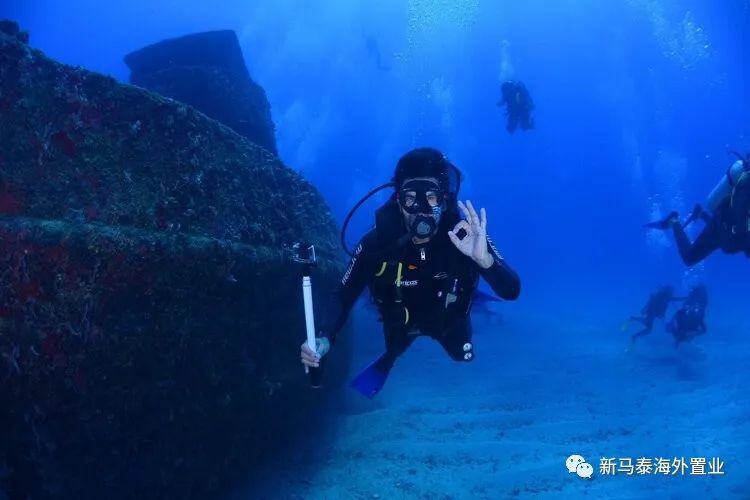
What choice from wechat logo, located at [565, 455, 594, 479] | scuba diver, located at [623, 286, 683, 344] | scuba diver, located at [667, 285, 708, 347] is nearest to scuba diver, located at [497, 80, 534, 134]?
scuba diver, located at [623, 286, 683, 344]

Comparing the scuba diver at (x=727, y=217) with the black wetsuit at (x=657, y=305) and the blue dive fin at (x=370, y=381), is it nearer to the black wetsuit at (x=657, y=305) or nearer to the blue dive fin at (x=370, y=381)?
the blue dive fin at (x=370, y=381)

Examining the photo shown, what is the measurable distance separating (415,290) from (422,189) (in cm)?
94

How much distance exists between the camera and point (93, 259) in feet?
12.8

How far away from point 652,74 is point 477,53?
1744 inches

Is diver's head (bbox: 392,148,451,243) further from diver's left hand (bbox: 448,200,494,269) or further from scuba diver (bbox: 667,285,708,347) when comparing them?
scuba diver (bbox: 667,285,708,347)

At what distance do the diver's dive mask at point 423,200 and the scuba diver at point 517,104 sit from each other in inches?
507

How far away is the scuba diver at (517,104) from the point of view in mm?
15500

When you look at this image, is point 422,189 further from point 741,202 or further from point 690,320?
point 690,320

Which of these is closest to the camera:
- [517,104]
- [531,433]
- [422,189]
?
[422,189]

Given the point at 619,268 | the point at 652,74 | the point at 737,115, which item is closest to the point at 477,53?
the point at 652,74

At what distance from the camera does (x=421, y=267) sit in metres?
3.97

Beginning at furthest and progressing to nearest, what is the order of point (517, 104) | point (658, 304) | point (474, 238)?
1. point (517, 104)
2. point (658, 304)
3. point (474, 238)

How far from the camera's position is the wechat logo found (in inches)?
258

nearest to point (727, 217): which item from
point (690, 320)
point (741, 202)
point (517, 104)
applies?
point (741, 202)
